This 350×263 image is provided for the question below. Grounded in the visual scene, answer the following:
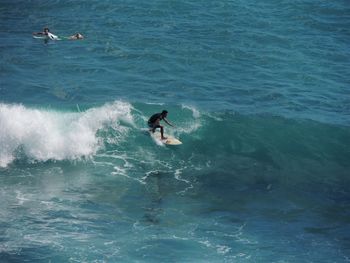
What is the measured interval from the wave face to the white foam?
0.05m

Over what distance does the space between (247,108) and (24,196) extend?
15.3 metres

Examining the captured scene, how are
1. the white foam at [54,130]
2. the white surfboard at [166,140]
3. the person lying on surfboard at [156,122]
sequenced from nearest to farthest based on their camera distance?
1. the white foam at [54,130]
2. the person lying on surfboard at [156,122]
3. the white surfboard at [166,140]

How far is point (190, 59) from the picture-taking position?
42.6 metres

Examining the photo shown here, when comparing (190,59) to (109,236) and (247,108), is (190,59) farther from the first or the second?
(109,236)

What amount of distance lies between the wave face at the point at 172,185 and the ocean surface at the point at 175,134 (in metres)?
0.08

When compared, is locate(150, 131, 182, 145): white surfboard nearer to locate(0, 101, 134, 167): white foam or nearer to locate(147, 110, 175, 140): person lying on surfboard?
locate(147, 110, 175, 140): person lying on surfboard

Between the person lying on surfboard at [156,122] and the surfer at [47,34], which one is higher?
the surfer at [47,34]

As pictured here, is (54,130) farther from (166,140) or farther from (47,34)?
(47,34)

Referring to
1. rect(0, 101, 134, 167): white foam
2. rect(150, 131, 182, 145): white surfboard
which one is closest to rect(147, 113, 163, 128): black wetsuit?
rect(150, 131, 182, 145): white surfboard

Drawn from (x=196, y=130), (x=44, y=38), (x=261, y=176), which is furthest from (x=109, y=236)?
(x=44, y=38)

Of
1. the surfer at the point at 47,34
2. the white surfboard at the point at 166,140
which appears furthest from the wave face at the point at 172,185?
the surfer at the point at 47,34

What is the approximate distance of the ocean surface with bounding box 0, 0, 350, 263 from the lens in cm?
2289

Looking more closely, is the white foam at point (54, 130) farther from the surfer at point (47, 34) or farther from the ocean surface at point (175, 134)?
the surfer at point (47, 34)

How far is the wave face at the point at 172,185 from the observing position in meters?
22.4
